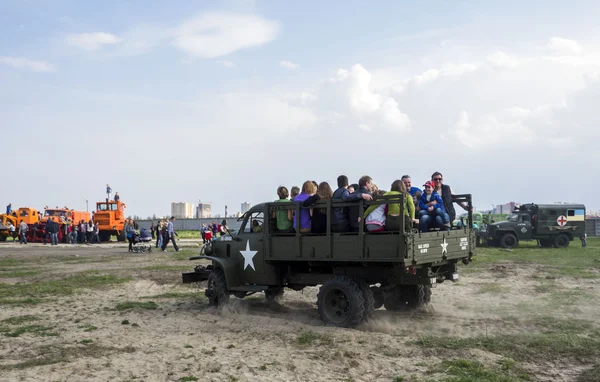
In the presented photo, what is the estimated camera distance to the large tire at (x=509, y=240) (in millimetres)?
29125

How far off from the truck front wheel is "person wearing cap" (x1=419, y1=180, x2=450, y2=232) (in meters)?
20.6

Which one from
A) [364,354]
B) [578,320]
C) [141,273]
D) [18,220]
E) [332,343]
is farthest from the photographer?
[18,220]

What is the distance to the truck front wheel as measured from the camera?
95.6 feet

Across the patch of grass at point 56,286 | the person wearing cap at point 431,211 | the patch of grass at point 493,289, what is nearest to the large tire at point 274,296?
the person wearing cap at point 431,211

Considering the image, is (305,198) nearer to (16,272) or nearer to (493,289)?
(493,289)

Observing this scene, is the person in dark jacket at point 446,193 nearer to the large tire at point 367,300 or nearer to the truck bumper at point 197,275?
the large tire at point 367,300

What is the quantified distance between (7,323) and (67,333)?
5.00ft

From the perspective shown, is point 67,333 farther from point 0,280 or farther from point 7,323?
point 0,280

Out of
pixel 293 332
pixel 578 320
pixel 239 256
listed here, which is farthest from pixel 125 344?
pixel 578 320

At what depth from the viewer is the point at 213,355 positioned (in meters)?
7.21

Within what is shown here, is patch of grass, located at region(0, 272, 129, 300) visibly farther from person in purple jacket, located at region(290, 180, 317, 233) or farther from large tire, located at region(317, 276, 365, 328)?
large tire, located at region(317, 276, 365, 328)

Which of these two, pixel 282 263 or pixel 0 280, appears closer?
pixel 282 263

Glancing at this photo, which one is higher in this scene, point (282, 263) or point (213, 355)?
point (282, 263)

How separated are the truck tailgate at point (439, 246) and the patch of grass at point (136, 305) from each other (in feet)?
17.9
